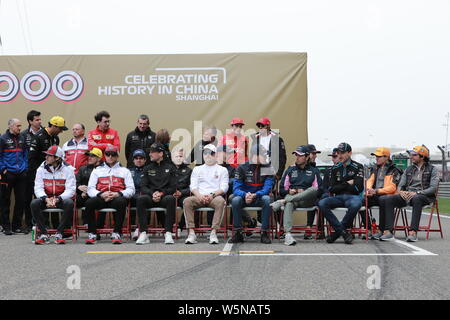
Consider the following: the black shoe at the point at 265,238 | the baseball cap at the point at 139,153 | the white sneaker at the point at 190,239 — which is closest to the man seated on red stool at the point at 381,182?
the black shoe at the point at 265,238

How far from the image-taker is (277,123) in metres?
11.2

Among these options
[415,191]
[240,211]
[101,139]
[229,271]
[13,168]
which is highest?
[101,139]

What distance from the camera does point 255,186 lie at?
9.09 m

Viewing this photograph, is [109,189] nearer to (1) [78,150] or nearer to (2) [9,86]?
→ (1) [78,150]

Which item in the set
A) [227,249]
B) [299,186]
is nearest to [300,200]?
[299,186]

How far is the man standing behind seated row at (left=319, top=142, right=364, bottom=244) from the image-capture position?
28.6 ft

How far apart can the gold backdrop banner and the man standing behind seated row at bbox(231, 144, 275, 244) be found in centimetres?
213

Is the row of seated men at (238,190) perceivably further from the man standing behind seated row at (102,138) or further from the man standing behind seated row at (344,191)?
the man standing behind seated row at (102,138)

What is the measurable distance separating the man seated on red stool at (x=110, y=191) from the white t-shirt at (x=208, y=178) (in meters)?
1.01

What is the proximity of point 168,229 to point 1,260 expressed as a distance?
2.72 metres

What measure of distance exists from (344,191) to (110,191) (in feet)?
11.9

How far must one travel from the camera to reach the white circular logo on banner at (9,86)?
1170cm

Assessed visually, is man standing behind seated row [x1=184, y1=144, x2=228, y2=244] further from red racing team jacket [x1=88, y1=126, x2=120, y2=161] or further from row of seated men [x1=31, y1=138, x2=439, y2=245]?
red racing team jacket [x1=88, y1=126, x2=120, y2=161]

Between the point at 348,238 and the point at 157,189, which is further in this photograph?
the point at 157,189
